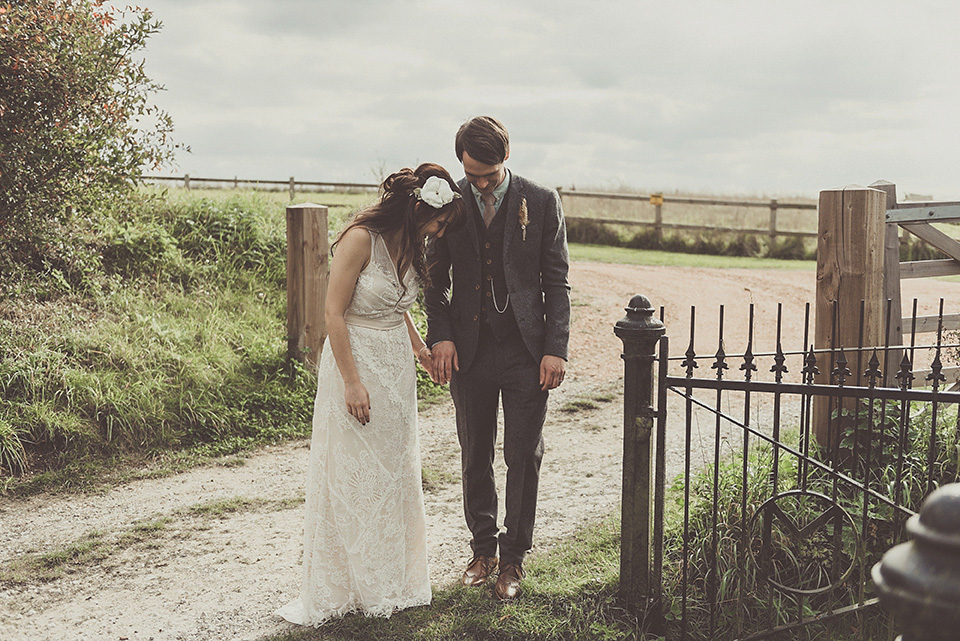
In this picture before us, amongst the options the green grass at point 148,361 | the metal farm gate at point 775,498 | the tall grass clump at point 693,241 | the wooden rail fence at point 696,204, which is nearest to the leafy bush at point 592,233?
the tall grass clump at point 693,241

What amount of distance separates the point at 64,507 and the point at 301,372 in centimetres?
252

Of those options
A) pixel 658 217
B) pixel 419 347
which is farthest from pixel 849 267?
pixel 658 217

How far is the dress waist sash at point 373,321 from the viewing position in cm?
373

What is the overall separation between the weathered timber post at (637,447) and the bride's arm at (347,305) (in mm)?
1165

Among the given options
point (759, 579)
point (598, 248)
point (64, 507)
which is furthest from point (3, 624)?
point (598, 248)

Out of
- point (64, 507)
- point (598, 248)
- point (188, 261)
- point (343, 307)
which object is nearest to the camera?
point (343, 307)

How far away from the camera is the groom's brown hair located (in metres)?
3.63

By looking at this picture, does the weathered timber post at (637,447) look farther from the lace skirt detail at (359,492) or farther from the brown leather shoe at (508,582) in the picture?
the lace skirt detail at (359,492)

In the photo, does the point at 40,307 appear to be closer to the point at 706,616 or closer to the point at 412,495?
the point at 412,495

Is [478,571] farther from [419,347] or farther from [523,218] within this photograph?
[523,218]

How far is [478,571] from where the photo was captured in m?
4.10

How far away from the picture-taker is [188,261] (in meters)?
9.55

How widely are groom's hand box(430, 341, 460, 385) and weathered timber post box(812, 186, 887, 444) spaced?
Result: 234 cm

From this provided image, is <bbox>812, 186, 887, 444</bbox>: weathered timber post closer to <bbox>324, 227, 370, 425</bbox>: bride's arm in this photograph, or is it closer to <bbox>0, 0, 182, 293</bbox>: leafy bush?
<bbox>324, 227, 370, 425</bbox>: bride's arm
